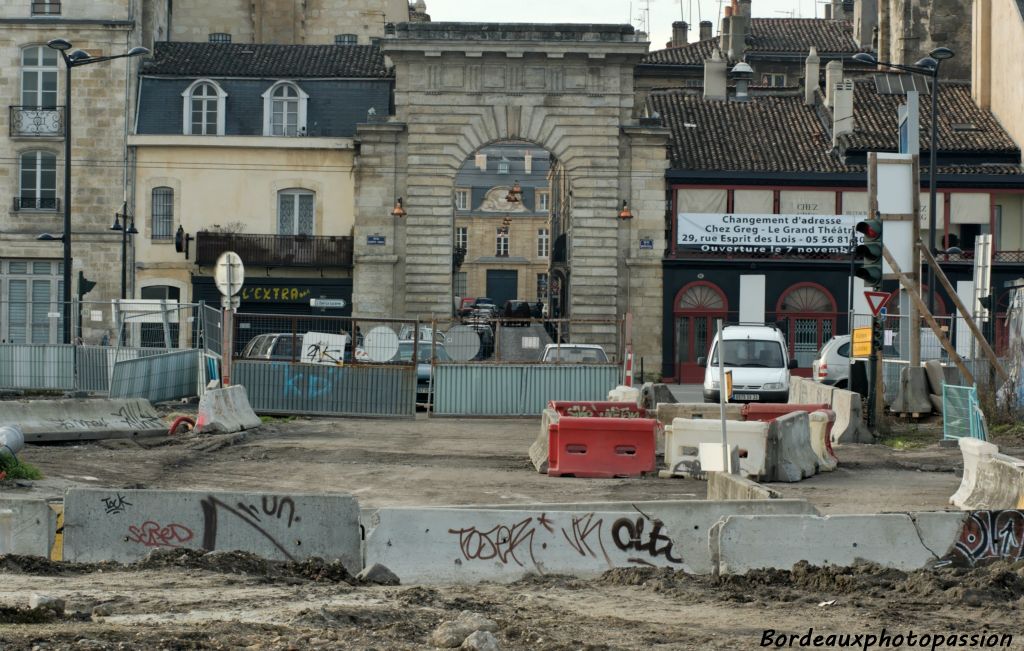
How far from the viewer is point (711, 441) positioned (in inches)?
725

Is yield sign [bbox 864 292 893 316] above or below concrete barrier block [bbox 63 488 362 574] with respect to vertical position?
above

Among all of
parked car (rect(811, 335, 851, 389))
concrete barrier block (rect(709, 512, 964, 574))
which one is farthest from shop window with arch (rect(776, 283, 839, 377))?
concrete barrier block (rect(709, 512, 964, 574))

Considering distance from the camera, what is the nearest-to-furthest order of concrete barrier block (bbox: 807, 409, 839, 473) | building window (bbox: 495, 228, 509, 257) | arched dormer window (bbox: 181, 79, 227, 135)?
concrete barrier block (bbox: 807, 409, 839, 473) → arched dormer window (bbox: 181, 79, 227, 135) → building window (bbox: 495, 228, 509, 257)

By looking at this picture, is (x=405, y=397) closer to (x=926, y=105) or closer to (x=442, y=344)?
(x=442, y=344)

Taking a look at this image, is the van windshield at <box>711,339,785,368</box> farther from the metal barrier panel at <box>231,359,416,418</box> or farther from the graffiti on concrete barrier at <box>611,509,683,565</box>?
the graffiti on concrete barrier at <box>611,509,683,565</box>

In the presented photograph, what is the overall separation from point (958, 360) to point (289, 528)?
1734 cm

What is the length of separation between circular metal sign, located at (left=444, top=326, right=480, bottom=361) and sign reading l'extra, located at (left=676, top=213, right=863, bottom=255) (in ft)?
65.3

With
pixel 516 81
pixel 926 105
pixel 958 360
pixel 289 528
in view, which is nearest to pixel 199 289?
pixel 516 81

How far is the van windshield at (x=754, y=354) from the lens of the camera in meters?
32.5

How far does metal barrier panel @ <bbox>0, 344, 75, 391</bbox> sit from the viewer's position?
32.1 m

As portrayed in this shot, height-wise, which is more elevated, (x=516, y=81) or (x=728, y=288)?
(x=516, y=81)

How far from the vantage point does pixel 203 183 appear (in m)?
50.8

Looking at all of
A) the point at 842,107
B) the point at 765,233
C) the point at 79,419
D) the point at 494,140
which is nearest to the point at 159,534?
the point at 79,419

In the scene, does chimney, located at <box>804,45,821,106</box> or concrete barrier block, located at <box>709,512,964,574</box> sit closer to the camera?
concrete barrier block, located at <box>709,512,964,574</box>
